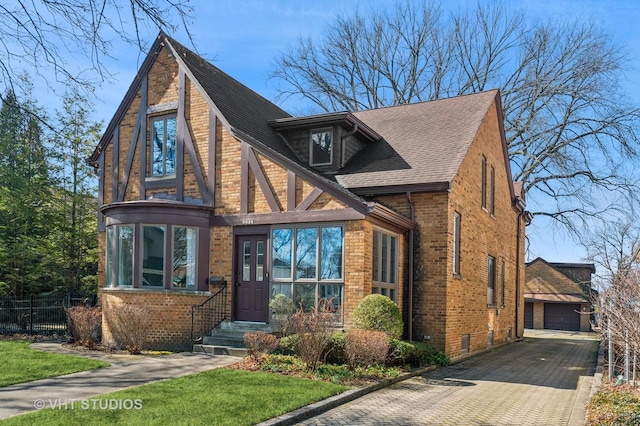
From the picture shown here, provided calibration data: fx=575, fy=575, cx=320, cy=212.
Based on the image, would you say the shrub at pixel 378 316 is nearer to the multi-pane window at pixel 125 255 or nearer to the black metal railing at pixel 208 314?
the black metal railing at pixel 208 314

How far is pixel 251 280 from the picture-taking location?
14320 mm

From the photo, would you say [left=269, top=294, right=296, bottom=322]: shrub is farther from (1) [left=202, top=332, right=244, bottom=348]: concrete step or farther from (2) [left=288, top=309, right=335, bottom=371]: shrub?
(2) [left=288, top=309, right=335, bottom=371]: shrub

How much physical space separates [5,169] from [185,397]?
19.1m

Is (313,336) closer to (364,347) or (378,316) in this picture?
(364,347)

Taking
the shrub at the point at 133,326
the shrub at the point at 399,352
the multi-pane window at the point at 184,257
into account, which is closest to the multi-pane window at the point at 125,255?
the shrub at the point at 133,326

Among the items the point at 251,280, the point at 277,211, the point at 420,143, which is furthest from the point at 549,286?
the point at 277,211

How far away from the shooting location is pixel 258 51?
809 cm

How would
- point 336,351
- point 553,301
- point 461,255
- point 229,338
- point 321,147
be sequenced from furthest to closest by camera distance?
point 553,301 < point 321,147 < point 461,255 < point 229,338 < point 336,351

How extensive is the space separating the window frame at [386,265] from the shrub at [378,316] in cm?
122

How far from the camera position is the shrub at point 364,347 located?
1072 cm

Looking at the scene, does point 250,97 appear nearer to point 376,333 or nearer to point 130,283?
point 130,283

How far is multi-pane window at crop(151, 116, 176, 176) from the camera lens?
16.0 meters

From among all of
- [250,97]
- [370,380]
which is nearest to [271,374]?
[370,380]

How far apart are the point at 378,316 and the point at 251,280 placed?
3797 millimetres
